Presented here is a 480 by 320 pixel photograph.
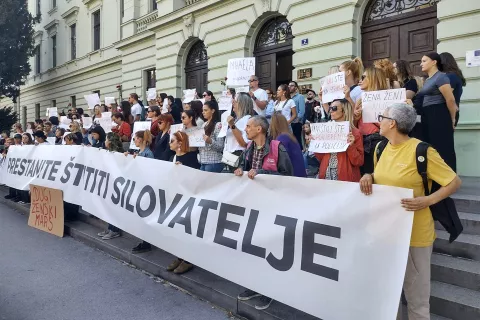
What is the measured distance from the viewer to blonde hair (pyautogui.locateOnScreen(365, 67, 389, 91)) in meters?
4.18

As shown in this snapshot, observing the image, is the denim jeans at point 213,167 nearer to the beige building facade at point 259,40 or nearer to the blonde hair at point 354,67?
the blonde hair at point 354,67

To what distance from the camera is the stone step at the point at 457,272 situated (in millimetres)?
3346

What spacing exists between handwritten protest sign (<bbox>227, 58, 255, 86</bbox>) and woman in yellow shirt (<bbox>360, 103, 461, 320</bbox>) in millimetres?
3810

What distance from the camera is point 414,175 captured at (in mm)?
2658

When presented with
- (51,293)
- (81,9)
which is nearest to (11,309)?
(51,293)

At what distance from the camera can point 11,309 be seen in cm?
404

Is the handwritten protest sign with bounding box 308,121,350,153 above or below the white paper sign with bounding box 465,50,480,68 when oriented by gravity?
below

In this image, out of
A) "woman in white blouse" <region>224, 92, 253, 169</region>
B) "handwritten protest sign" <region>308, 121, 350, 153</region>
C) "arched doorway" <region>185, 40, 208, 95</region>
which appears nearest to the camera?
"handwritten protest sign" <region>308, 121, 350, 153</region>

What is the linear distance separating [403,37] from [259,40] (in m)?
4.95

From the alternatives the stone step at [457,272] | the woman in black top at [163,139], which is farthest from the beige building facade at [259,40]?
the woman in black top at [163,139]

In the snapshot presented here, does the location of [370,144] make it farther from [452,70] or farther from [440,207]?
[452,70]

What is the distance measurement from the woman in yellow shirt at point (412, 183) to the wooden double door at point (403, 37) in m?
5.99

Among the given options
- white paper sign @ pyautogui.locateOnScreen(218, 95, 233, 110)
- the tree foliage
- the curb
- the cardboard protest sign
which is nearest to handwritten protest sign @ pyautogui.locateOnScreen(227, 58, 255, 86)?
white paper sign @ pyautogui.locateOnScreen(218, 95, 233, 110)

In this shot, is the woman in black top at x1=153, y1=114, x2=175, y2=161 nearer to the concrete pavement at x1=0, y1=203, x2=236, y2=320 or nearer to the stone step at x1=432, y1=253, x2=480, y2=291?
the concrete pavement at x1=0, y1=203, x2=236, y2=320
